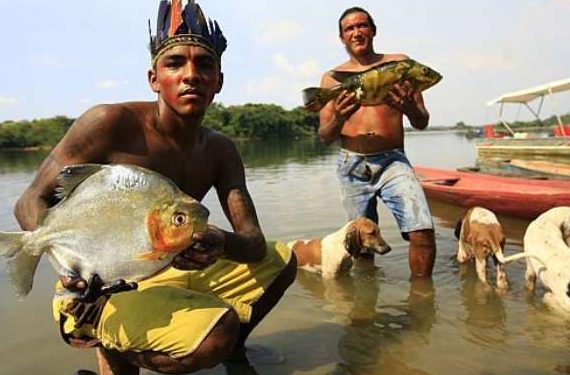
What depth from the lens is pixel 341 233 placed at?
20.4 feet

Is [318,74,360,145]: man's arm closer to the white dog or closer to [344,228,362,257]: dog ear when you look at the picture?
[344,228,362,257]: dog ear

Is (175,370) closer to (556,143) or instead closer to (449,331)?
(449,331)

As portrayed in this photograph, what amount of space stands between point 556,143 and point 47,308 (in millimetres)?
18564

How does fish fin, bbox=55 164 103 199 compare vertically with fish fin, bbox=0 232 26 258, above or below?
above

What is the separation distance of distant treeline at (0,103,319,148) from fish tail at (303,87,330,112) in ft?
216

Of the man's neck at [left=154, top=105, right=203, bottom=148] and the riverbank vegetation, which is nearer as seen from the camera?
the man's neck at [left=154, top=105, right=203, bottom=148]

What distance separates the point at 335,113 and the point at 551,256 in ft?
8.08

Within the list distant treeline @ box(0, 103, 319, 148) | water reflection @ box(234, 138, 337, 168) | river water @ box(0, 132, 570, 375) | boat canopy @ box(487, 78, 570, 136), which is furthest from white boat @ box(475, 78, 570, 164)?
distant treeline @ box(0, 103, 319, 148)

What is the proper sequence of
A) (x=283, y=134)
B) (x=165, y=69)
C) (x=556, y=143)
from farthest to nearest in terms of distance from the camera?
(x=283, y=134) → (x=556, y=143) → (x=165, y=69)

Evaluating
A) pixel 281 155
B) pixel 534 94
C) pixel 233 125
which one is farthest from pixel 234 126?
pixel 534 94

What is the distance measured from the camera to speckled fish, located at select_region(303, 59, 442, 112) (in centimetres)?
492

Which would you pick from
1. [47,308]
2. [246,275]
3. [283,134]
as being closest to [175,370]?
[246,275]

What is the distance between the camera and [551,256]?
4828 millimetres

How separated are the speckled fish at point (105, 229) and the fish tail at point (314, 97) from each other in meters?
2.89
